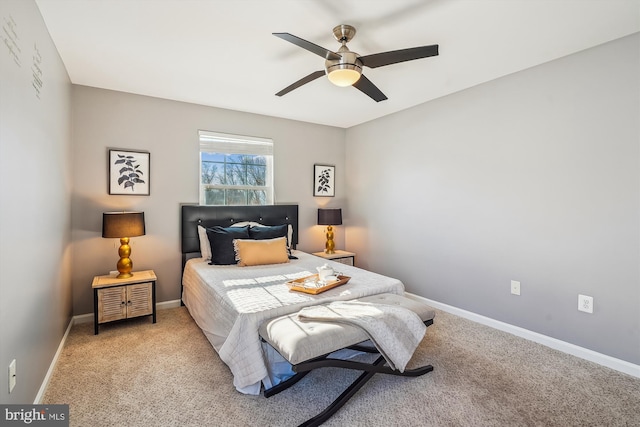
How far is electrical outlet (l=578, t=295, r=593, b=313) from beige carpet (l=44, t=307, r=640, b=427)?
41 cm

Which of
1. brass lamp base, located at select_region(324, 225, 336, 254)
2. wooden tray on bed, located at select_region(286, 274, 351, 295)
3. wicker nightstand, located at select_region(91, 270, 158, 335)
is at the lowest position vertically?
wicker nightstand, located at select_region(91, 270, 158, 335)

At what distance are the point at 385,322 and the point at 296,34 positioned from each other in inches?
84.0

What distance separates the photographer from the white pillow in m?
3.71

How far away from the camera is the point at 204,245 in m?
3.73

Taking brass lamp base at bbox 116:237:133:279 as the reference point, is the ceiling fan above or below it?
above

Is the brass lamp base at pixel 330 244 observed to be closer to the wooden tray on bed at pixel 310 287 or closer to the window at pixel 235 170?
the window at pixel 235 170

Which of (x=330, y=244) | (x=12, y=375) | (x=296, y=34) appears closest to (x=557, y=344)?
(x=330, y=244)

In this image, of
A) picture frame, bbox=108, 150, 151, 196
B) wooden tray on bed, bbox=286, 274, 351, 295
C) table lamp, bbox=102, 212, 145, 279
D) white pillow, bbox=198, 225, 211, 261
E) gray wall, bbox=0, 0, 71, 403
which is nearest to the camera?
gray wall, bbox=0, 0, 71, 403

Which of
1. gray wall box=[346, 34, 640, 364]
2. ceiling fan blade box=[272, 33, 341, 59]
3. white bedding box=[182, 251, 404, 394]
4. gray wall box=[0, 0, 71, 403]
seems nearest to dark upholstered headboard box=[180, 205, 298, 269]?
white bedding box=[182, 251, 404, 394]

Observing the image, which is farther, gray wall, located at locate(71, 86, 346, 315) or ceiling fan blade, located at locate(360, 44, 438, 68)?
gray wall, located at locate(71, 86, 346, 315)

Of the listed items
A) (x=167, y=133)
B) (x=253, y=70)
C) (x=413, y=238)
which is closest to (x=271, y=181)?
(x=167, y=133)

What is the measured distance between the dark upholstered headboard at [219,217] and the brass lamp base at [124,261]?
617 mm

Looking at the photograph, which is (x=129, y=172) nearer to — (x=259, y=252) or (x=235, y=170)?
(x=235, y=170)

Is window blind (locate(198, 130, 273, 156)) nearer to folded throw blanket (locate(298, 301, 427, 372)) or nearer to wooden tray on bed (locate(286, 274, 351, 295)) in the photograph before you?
wooden tray on bed (locate(286, 274, 351, 295))
